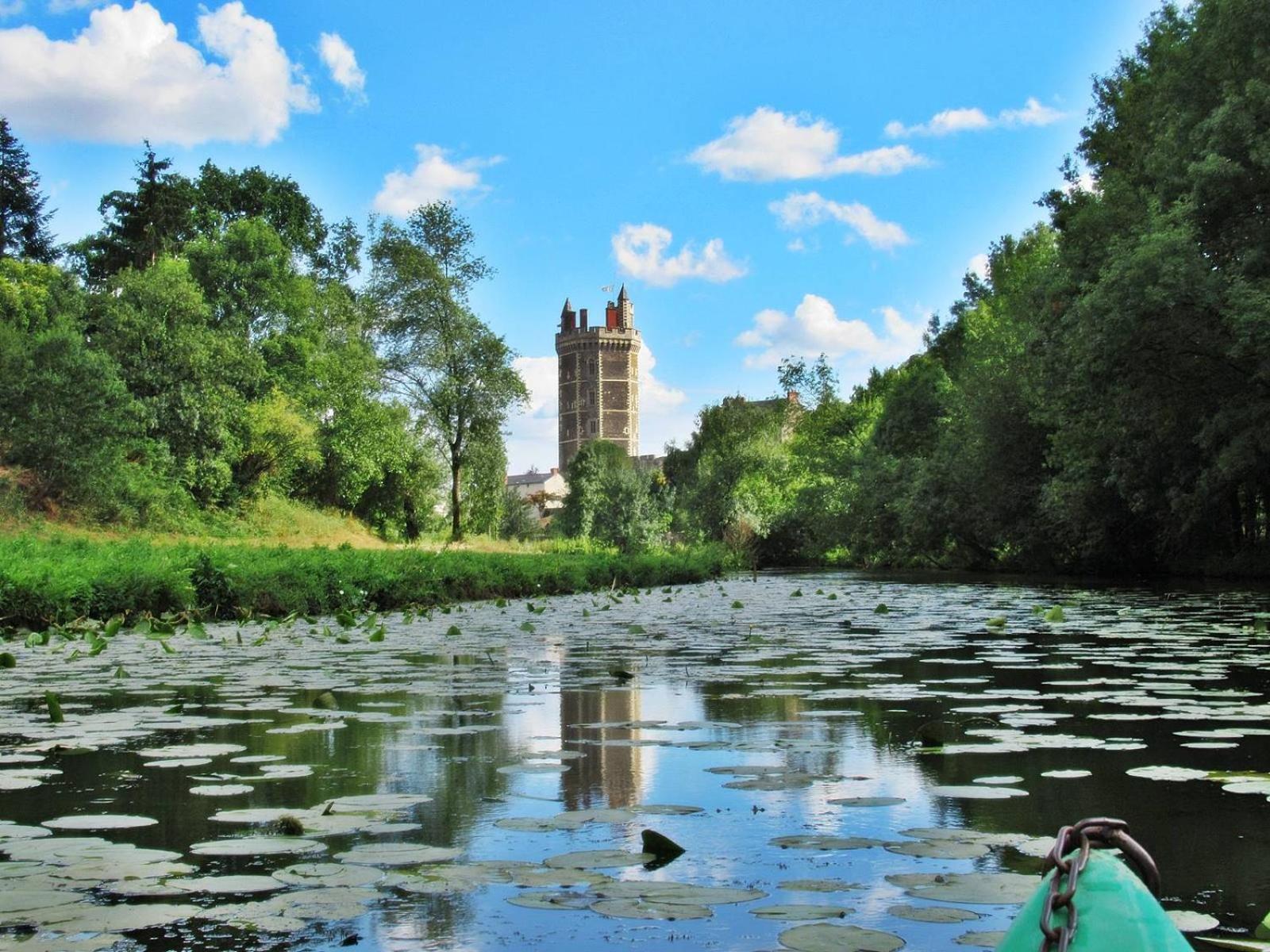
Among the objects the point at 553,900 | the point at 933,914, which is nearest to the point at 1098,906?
the point at 933,914

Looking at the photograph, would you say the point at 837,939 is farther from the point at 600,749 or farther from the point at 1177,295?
the point at 1177,295

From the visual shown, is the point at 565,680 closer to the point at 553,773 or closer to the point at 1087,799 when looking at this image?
the point at 553,773

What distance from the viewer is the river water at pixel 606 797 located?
81.4 inches

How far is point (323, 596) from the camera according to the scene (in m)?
14.3

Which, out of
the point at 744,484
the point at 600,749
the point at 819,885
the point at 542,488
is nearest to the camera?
the point at 819,885

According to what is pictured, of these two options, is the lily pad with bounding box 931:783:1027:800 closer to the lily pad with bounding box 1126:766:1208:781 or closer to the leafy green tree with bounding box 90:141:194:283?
the lily pad with bounding box 1126:766:1208:781

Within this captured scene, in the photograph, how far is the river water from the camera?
2.07m

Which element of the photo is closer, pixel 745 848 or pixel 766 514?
pixel 745 848

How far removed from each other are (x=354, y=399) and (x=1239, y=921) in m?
41.1

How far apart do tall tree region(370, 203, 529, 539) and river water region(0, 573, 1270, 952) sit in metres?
32.7

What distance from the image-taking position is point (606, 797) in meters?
3.19

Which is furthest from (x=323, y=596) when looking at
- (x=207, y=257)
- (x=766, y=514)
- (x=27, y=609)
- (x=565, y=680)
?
(x=766, y=514)

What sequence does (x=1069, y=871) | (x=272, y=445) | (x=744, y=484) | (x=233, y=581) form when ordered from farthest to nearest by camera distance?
(x=744, y=484)
(x=272, y=445)
(x=233, y=581)
(x=1069, y=871)

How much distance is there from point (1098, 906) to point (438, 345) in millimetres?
39844
